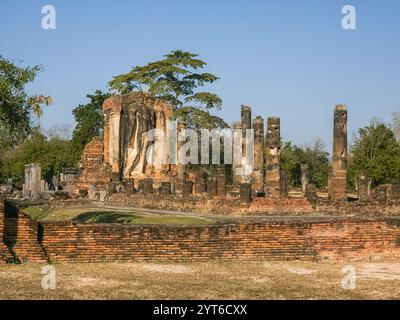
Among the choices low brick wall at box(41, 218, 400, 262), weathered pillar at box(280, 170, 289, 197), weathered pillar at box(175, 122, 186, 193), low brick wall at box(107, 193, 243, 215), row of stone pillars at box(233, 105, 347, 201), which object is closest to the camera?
low brick wall at box(41, 218, 400, 262)

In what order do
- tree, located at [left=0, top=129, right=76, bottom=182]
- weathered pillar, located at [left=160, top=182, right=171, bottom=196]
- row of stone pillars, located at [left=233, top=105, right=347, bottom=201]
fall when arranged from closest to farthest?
row of stone pillars, located at [left=233, top=105, right=347, bottom=201], weathered pillar, located at [left=160, top=182, right=171, bottom=196], tree, located at [left=0, top=129, right=76, bottom=182]

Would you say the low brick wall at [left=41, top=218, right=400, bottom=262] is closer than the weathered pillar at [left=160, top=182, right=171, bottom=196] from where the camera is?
Yes

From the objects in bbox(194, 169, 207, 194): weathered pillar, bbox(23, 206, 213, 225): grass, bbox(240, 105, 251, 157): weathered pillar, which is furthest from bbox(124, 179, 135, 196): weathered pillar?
bbox(240, 105, 251, 157): weathered pillar

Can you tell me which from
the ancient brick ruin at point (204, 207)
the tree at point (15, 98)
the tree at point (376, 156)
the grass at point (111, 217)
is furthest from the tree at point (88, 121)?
the tree at point (15, 98)

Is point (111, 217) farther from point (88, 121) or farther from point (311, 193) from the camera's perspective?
point (88, 121)

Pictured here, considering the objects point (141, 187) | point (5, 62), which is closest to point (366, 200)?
point (141, 187)

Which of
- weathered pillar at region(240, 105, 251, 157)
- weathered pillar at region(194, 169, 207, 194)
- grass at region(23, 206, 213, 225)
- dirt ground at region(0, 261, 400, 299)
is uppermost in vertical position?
weathered pillar at region(240, 105, 251, 157)

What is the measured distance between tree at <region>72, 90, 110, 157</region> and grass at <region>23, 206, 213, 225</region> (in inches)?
1476

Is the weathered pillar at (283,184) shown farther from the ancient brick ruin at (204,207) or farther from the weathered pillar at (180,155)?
the weathered pillar at (180,155)

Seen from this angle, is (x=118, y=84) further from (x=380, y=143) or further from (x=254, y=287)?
(x=254, y=287)

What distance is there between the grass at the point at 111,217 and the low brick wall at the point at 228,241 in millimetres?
6936

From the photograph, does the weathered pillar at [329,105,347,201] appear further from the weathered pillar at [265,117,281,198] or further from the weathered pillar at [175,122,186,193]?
the weathered pillar at [175,122,186,193]

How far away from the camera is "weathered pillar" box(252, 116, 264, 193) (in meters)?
34.6

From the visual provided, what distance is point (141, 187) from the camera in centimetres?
3412
